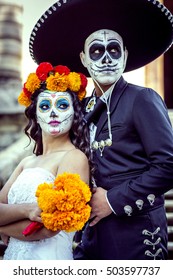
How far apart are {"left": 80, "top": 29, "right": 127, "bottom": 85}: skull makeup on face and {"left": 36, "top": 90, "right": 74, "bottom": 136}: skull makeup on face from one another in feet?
0.33

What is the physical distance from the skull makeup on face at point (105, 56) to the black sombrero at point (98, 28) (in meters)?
0.04

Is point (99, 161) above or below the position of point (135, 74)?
below

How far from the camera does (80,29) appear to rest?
1.30 metres

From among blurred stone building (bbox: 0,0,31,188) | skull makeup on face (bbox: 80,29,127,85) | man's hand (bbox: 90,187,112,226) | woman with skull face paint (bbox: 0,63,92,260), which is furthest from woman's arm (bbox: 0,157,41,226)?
skull makeup on face (bbox: 80,29,127,85)

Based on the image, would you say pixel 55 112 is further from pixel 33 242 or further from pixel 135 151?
pixel 33 242

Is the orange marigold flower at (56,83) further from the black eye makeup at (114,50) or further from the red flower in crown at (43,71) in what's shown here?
the black eye makeup at (114,50)

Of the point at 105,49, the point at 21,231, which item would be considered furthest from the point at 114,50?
the point at 21,231

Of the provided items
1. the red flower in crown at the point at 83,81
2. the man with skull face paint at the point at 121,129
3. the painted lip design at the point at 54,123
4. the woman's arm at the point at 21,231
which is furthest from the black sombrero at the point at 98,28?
the woman's arm at the point at 21,231

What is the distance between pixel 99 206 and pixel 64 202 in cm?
13

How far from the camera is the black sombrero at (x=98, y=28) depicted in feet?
4.11
